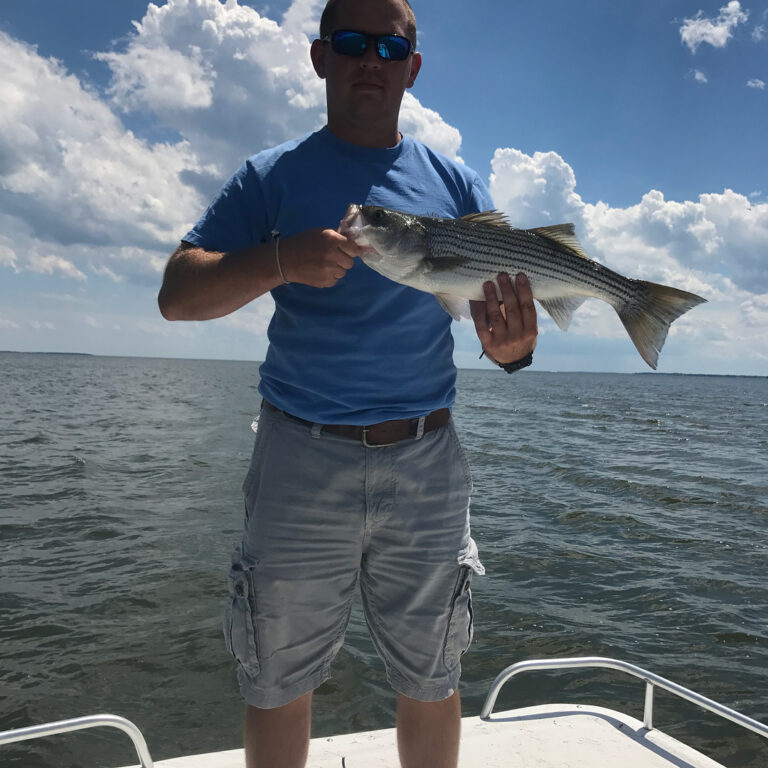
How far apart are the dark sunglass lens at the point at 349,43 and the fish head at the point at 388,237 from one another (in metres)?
0.77

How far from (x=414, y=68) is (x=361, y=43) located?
1.21 ft

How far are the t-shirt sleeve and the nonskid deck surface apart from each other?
9.51 ft

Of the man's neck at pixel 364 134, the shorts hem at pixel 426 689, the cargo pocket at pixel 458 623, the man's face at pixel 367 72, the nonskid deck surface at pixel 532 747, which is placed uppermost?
the man's face at pixel 367 72

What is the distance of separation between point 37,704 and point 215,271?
19.4ft

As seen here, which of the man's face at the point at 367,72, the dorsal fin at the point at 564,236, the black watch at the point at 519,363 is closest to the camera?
the man's face at the point at 367,72

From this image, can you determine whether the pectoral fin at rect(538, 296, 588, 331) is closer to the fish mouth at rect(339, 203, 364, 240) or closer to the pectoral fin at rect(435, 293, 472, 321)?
the pectoral fin at rect(435, 293, 472, 321)

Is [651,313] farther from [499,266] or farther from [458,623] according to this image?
[458,623]

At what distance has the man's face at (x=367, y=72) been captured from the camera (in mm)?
2846

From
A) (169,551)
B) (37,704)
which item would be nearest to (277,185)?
(37,704)

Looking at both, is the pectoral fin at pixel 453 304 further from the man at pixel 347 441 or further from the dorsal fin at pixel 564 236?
the dorsal fin at pixel 564 236

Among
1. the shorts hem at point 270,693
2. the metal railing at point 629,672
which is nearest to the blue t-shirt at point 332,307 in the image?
the shorts hem at point 270,693

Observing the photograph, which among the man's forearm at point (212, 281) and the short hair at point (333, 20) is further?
the short hair at point (333, 20)

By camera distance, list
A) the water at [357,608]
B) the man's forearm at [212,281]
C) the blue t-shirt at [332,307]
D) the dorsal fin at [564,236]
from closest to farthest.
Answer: the man's forearm at [212,281] → the blue t-shirt at [332,307] → the dorsal fin at [564,236] → the water at [357,608]

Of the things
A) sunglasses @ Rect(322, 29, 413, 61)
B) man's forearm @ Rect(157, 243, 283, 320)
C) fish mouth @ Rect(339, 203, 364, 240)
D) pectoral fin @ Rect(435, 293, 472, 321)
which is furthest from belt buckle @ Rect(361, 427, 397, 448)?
sunglasses @ Rect(322, 29, 413, 61)
